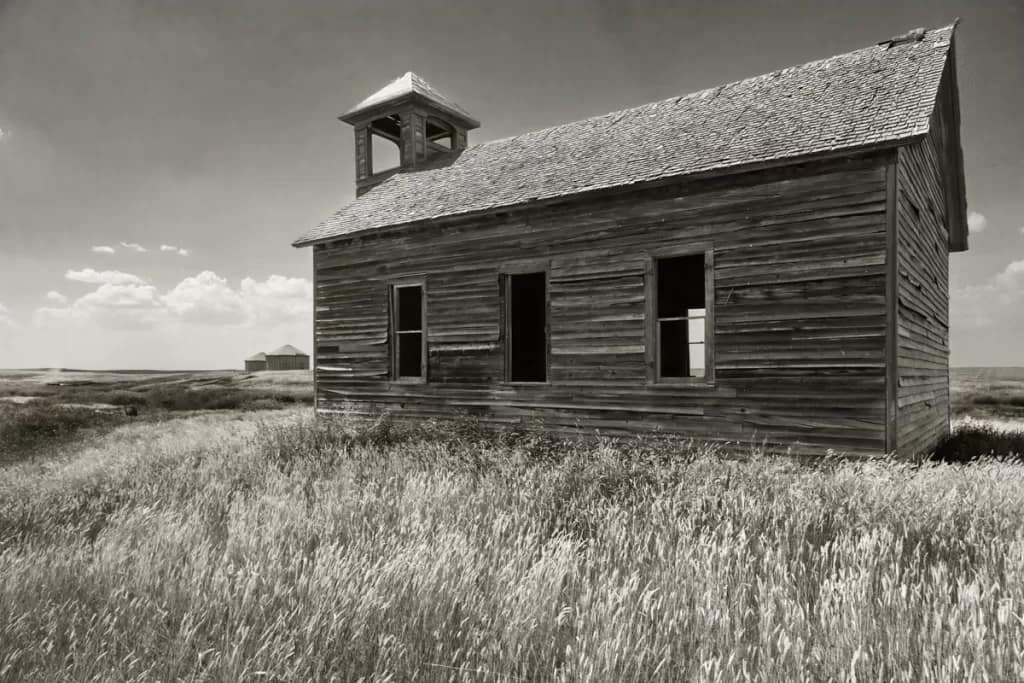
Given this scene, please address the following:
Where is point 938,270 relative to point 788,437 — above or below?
above

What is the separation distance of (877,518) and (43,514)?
658cm

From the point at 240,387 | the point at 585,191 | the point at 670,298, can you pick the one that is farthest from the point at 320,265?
the point at 240,387

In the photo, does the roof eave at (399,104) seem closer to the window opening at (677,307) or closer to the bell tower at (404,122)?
the bell tower at (404,122)

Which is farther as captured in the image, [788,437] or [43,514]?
[788,437]

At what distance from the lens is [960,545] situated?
13.0ft

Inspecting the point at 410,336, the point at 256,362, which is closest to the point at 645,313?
the point at 410,336

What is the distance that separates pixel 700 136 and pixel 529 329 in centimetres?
604

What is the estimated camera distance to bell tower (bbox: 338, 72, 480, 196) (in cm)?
1537

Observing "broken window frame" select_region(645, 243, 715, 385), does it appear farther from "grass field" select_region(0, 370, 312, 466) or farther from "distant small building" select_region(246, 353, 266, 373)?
"distant small building" select_region(246, 353, 266, 373)

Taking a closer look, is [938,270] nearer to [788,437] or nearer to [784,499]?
[788,437]

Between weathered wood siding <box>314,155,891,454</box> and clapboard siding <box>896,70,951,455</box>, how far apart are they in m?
0.57

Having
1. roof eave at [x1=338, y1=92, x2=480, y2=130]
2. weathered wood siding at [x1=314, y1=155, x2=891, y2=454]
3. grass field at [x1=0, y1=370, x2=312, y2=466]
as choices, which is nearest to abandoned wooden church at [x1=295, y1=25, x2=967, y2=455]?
weathered wood siding at [x1=314, y1=155, x2=891, y2=454]

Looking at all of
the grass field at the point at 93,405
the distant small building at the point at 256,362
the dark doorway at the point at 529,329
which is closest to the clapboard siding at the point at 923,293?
the dark doorway at the point at 529,329

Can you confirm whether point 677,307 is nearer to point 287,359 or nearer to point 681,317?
point 681,317
